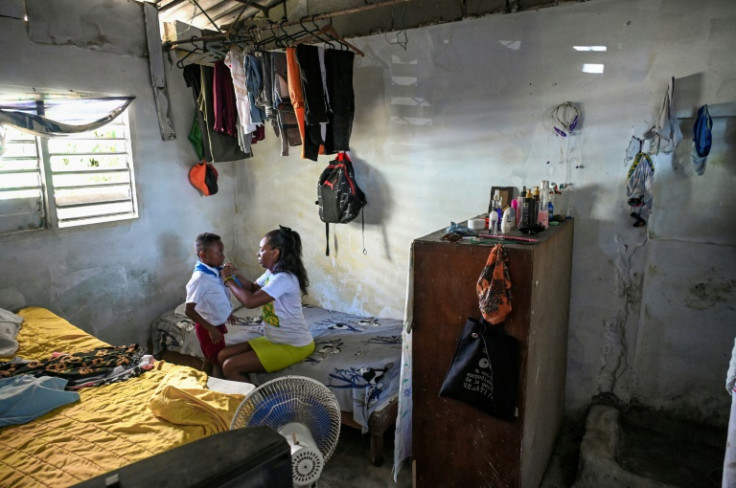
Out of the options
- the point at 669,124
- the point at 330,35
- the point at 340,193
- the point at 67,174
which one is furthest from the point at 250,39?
the point at 669,124

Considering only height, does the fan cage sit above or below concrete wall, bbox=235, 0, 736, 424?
below

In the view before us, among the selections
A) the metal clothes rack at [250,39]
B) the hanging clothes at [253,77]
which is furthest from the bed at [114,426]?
the metal clothes rack at [250,39]

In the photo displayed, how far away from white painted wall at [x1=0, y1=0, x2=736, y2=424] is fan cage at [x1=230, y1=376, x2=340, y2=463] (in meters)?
2.21

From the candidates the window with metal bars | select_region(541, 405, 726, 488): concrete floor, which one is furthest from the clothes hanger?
select_region(541, 405, 726, 488): concrete floor

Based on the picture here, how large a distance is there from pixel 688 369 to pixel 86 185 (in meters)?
4.75

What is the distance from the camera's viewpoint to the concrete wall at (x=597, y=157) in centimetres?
277

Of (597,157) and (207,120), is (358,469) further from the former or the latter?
(207,120)

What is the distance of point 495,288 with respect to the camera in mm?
2043

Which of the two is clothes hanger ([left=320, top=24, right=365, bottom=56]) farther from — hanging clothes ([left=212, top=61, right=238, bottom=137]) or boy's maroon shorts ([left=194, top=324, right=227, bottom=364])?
boy's maroon shorts ([left=194, top=324, right=227, bottom=364])

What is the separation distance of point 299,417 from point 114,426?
100 cm

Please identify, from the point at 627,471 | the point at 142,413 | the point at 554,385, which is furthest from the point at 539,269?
the point at 142,413

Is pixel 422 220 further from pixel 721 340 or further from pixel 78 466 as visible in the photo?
pixel 78 466

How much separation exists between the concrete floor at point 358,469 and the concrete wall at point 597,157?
4.46 ft

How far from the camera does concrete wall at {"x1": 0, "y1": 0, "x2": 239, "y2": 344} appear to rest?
341cm
